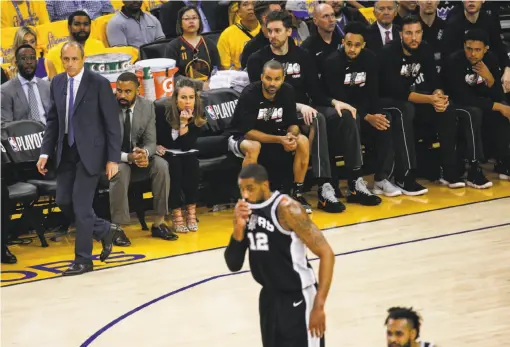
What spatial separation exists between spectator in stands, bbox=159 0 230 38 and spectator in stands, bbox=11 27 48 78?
5.85 feet

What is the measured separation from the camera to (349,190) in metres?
11.5

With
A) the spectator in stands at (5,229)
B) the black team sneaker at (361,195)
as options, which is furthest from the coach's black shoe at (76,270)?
the black team sneaker at (361,195)

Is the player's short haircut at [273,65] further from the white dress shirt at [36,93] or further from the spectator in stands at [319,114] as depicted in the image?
the white dress shirt at [36,93]

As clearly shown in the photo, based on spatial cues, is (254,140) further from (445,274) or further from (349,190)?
(445,274)

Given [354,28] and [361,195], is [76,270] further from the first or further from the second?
[354,28]

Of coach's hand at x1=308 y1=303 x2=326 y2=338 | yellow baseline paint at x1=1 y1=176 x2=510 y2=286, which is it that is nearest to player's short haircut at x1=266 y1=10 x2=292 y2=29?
yellow baseline paint at x1=1 y1=176 x2=510 y2=286

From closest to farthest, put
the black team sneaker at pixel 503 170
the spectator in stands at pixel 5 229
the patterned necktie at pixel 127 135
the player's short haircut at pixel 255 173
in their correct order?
the player's short haircut at pixel 255 173 < the spectator in stands at pixel 5 229 < the patterned necktie at pixel 127 135 < the black team sneaker at pixel 503 170

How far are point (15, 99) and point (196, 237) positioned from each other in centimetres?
210

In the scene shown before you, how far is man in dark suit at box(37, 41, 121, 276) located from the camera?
30.2ft


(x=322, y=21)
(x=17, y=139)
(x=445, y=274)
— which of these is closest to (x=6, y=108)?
(x=17, y=139)

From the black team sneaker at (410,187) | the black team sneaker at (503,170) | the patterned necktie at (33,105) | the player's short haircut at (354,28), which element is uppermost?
the player's short haircut at (354,28)

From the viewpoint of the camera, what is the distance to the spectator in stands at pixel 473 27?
1238cm

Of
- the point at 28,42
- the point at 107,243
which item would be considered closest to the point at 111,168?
the point at 107,243

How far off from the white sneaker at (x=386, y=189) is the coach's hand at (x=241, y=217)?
227 inches
